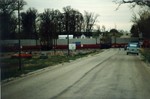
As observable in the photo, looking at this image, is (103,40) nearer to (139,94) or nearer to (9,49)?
(9,49)

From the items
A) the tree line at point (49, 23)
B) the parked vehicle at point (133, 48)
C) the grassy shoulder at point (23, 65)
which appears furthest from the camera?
the tree line at point (49, 23)

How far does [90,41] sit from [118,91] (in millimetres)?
90878

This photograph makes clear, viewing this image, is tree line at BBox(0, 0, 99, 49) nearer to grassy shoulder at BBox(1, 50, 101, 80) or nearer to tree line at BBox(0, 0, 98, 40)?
tree line at BBox(0, 0, 98, 40)

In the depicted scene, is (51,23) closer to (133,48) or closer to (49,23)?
(49,23)

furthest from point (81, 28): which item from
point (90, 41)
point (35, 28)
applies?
point (90, 41)

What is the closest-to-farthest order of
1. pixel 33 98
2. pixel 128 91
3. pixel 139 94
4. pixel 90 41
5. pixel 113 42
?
pixel 33 98 < pixel 139 94 < pixel 128 91 < pixel 90 41 < pixel 113 42

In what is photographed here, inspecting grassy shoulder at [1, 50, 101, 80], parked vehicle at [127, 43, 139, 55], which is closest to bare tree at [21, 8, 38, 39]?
parked vehicle at [127, 43, 139, 55]

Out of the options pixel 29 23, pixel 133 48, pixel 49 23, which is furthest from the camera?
pixel 29 23

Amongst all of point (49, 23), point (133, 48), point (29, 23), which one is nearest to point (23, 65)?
point (133, 48)

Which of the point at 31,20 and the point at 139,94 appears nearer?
the point at 139,94

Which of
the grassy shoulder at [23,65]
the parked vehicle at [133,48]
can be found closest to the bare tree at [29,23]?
the parked vehicle at [133,48]

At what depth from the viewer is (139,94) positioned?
46.9ft

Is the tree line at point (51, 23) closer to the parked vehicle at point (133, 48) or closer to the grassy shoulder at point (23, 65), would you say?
the parked vehicle at point (133, 48)

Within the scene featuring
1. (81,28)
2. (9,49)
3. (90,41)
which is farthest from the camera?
(81,28)
